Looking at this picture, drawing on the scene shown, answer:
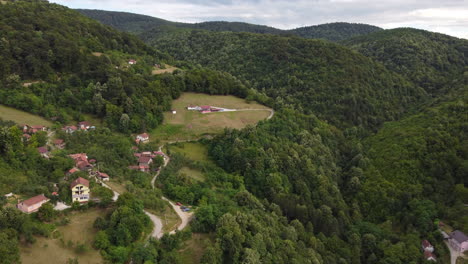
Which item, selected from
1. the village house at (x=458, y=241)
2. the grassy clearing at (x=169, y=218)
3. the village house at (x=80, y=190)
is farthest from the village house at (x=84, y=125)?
the village house at (x=458, y=241)

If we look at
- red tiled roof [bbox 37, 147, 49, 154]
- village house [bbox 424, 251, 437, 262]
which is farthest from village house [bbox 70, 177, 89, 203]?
village house [bbox 424, 251, 437, 262]

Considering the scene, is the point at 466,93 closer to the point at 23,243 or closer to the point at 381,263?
the point at 381,263

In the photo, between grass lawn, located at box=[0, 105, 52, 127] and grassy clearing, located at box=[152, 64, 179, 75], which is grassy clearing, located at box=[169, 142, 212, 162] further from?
grassy clearing, located at box=[152, 64, 179, 75]

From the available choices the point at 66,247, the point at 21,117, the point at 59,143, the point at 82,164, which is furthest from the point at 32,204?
the point at 21,117

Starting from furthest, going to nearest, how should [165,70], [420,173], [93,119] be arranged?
[165,70]
[420,173]
[93,119]

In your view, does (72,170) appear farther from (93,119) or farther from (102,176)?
(93,119)

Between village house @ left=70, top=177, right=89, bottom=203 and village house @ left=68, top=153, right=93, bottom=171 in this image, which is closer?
village house @ left=70, top=177, right=89, bottom=203
